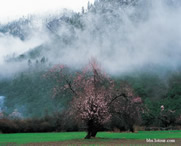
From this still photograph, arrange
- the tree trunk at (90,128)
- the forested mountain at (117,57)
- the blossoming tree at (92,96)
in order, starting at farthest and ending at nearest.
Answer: the forested mountain at (117,57)
the tree trunk at (90,128)
the blossoming tree at (92,96)

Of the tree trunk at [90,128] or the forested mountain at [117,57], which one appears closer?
the tree trunk at [90,128]

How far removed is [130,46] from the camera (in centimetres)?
15325

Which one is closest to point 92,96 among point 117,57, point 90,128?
point 90,128

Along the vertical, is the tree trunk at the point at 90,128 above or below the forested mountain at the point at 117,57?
below

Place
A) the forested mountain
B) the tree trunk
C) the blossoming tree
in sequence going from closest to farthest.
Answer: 1. the blossoming tree
2. the tree trunk
3. the forested mountain

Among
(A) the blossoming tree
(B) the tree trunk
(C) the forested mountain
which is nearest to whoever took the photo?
(A) the blossoming tree

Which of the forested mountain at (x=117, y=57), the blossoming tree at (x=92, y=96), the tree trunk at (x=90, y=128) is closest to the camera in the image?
the blossoming tree at (x=92, y=96)

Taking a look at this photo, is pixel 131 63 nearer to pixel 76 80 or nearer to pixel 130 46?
pixel 130 46

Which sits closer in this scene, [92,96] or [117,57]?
[92,96]

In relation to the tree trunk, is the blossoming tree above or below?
above

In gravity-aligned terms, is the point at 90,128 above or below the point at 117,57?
below

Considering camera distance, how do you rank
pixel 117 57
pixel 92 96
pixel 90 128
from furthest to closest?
pixel 117 57, pixel 90 128, pixel 92 96

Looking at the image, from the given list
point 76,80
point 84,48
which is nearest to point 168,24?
point 84,48

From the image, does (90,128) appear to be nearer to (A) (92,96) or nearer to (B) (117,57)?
(A) (92,96)
